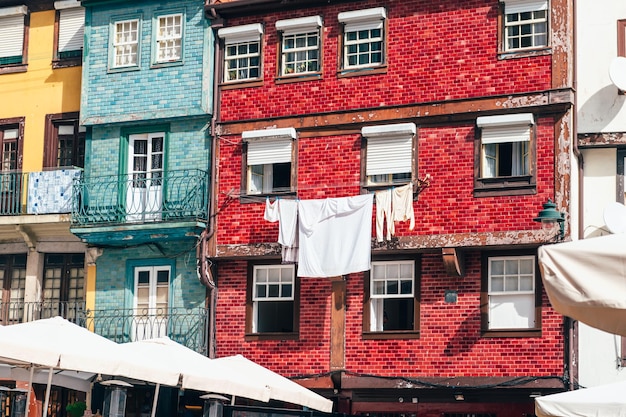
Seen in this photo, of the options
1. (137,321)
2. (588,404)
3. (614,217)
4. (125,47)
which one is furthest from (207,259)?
(588,404)

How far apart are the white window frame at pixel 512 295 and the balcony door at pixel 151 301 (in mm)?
6987

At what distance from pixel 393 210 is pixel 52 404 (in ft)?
29.9

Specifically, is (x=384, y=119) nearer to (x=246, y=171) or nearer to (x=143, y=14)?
(x=246, y=171)

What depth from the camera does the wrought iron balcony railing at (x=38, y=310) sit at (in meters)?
27.0

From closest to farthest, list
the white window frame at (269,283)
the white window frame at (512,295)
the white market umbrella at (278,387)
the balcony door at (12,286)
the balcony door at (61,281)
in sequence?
the white market umbrella at (278,387) < the white window frame at (512,295) < the white window frame at (269,283) < the balcony door at (61,281) < the balcony door at (12,286)

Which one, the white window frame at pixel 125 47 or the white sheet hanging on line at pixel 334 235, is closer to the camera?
the white sheet hanging on line at pixel 334 235

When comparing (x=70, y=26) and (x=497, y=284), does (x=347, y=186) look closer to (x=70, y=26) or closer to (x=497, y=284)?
(x=497, y=284)

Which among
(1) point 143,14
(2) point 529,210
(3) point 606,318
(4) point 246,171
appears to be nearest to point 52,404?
(4) point 246,171

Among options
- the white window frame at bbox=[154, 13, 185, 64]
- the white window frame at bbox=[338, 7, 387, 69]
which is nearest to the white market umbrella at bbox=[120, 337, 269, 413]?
the white window frame at bbox=[338, 7, 387, 69]

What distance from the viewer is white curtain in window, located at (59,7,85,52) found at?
27922 millimetres

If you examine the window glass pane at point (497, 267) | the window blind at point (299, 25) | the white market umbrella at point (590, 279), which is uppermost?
the window blind at point (299, 25)

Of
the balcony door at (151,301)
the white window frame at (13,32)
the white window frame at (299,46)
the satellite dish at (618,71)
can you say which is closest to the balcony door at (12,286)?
the balcony door at (151,301)

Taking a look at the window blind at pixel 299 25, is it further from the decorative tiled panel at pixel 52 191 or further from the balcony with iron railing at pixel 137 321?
the balcony with iron railing at pixel 137 321

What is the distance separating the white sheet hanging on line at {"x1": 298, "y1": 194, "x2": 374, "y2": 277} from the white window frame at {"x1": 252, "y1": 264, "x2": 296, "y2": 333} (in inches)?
42.4
